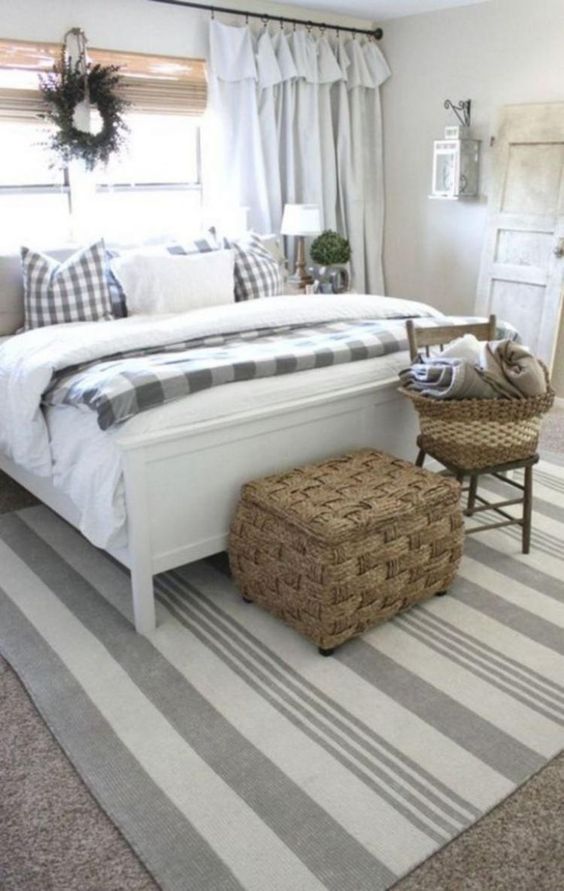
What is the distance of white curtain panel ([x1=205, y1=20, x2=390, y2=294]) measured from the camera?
4.49 m

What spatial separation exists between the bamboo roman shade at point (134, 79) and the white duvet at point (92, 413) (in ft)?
4.38

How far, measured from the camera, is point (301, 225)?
4.50 meters

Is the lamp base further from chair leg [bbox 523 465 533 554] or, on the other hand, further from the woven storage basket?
chair leg [bbox 523 465 533 554]

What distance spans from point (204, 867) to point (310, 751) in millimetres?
409

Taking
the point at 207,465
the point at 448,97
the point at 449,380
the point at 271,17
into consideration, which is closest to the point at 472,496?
the point at 449,380

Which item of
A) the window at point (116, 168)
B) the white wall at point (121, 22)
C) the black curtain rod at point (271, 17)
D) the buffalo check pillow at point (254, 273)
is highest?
the black curtain rod at point (271, 17)

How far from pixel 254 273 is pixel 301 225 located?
0.84 m

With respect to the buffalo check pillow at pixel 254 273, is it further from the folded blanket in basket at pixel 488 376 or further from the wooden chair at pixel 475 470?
the folded blanket in basket at pixel 488 376

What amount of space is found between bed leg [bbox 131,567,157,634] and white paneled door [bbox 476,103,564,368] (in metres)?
2.99

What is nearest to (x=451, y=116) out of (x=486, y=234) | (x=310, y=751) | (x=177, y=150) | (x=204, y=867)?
(x=486, y=234)

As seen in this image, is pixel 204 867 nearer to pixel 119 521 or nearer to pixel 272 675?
pixel 272 675

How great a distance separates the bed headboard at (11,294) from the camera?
3340 millimetres

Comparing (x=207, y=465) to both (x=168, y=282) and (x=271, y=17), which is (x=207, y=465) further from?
(x=271, y=17)

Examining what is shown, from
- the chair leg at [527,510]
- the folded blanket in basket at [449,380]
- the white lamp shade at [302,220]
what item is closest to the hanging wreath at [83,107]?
the white lamp shade at [302,220]
